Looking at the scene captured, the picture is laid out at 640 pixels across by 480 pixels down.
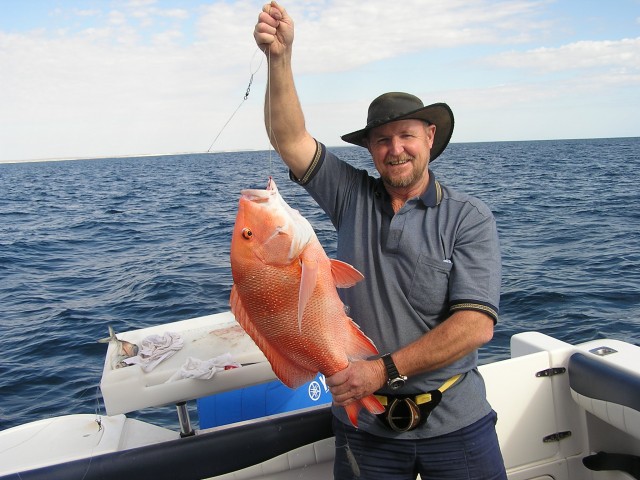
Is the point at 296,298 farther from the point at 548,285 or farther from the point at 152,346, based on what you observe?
the point at 548,285

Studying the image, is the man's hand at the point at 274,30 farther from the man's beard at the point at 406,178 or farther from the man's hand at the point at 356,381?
the man's hand at the point at 356,381

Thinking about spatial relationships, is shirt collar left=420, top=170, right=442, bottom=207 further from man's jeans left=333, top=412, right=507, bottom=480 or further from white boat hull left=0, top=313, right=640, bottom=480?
white boat hull left=0, top=313, right=640, bottom=480

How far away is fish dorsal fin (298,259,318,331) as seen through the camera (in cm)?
224

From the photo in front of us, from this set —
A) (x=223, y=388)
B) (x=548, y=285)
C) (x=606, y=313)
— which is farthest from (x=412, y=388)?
(x=548, y=285)

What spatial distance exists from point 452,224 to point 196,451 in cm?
169

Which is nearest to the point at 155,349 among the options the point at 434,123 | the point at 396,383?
the point at 396,383

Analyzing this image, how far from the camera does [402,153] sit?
9.31 ft

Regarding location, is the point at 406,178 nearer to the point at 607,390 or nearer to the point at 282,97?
the point at 282,97

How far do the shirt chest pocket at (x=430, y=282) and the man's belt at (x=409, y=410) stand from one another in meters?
0.41

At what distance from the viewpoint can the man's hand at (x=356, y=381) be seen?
8.18ft

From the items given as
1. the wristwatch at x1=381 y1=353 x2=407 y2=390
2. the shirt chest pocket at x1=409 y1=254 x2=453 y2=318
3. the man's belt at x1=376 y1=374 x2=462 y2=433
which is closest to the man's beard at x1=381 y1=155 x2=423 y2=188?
the shirt chest pocket at x1=409 y1=254 x2=453 y2=318

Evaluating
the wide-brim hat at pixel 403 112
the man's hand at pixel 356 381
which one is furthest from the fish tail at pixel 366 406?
the wide-brim hat at pixel 403 112

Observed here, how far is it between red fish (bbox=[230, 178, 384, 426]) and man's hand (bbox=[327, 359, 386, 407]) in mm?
43

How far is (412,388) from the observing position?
109 inches
